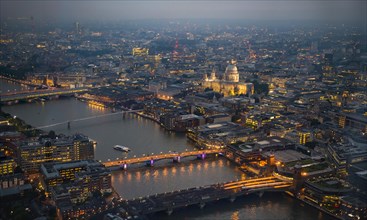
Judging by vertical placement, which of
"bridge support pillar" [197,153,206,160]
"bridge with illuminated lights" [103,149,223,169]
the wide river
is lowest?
the wide river

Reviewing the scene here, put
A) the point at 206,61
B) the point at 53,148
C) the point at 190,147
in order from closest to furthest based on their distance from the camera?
the point at 53,148 → the point at 190,147 → the point at 206,61

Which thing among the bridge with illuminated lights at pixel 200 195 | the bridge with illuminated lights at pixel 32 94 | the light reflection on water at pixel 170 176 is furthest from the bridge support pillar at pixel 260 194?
the bridge with illuminated lights at pixel 32 94

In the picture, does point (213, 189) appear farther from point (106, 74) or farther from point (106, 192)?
point (106, 74)

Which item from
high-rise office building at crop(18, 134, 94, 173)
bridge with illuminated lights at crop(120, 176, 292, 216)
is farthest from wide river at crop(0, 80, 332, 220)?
high-rise office building at crop(18, 134, 94, 173)

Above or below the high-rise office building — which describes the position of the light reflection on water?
below

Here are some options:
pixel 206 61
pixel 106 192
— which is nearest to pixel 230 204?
pixel 106 192

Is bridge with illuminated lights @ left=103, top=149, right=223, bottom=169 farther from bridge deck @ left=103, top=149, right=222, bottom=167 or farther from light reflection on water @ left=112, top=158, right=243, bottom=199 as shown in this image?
light reflection on water @ left=112, top=158, right=243, bottom=199
